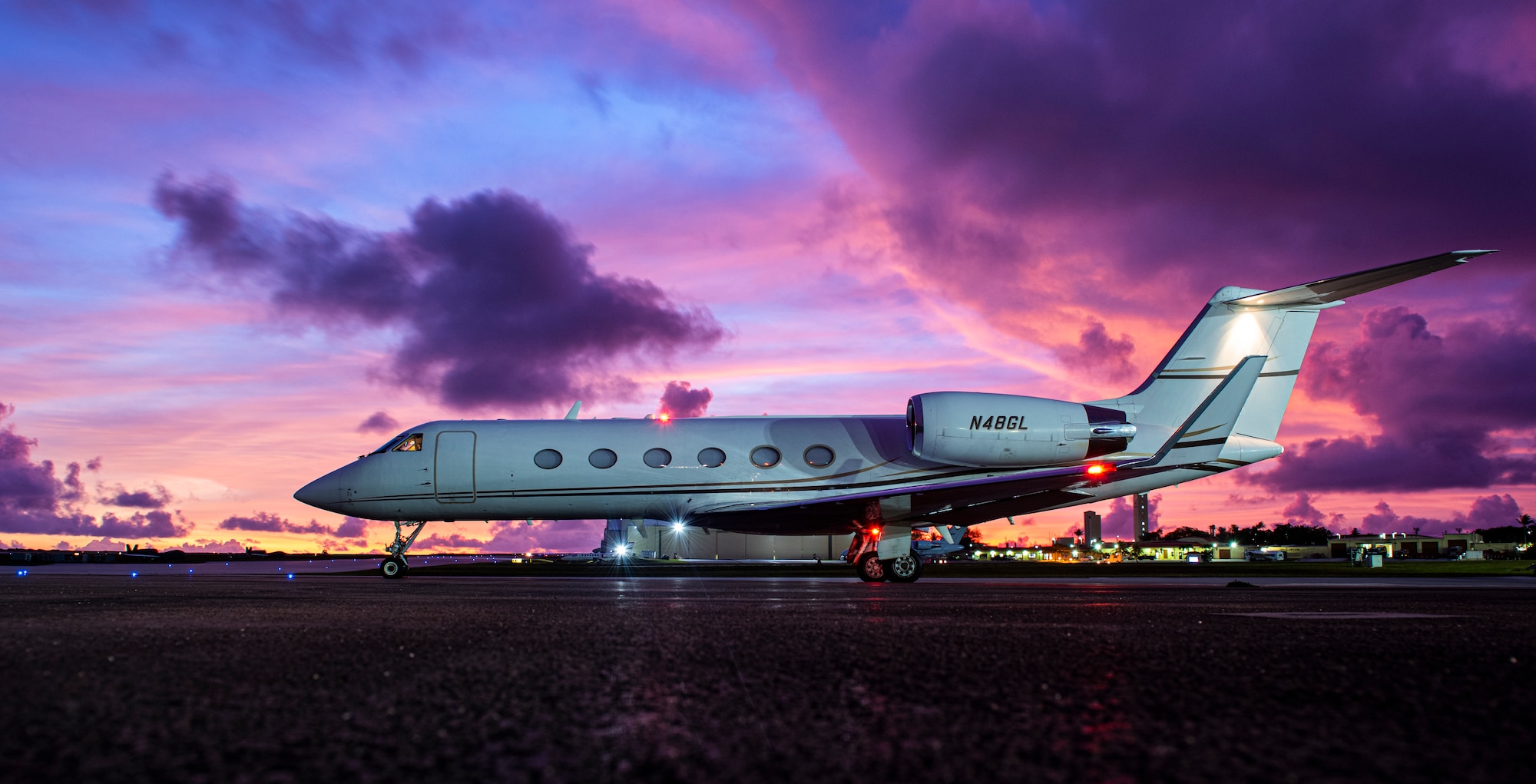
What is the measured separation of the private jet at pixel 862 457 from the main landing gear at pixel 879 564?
0.03m

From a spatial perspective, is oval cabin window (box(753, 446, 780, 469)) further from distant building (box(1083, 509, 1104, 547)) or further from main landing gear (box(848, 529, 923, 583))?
distant building (box(1083, 509, 1104, 547))

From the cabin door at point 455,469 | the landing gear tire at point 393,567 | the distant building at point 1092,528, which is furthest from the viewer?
the distant building at point 1092,528

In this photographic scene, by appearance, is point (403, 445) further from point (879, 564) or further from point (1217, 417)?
point (1217, 417)

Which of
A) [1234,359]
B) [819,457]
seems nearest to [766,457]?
[819,457]

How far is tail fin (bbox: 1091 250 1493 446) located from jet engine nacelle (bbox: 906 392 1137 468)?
2.30m

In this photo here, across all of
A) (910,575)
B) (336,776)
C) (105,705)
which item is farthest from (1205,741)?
(910,575)

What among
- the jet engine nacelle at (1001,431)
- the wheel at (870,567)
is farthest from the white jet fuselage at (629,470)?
the wheel at (870,567)

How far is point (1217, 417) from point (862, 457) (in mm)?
6248

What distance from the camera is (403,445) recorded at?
63.1 ft

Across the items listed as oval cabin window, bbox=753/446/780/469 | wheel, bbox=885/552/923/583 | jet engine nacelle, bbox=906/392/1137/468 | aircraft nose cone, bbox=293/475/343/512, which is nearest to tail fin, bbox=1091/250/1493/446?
jet engine nacelle, bbox=906/392/1137/468

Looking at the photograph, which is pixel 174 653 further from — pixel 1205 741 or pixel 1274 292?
pixel 1274 292

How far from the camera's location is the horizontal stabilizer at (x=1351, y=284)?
49.9 ft

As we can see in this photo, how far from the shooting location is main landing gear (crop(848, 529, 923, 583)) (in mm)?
16562

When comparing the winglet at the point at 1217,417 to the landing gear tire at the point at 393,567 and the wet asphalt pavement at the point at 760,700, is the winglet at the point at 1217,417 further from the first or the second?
the landing gear tire at the point at 393,567
